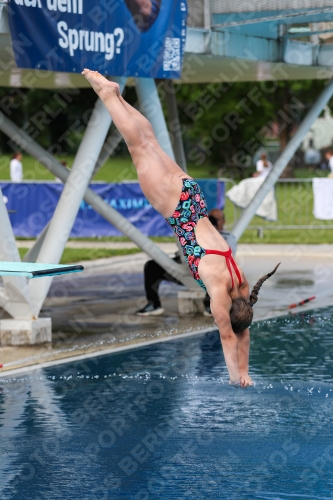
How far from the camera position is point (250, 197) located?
85.9 ft

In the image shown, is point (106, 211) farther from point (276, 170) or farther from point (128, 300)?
point (276, 170)

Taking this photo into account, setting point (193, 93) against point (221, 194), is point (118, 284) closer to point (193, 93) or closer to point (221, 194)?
point (221, 194)

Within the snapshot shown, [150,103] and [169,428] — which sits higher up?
[150,103]

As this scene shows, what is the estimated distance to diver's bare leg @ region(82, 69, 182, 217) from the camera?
7.00 metres

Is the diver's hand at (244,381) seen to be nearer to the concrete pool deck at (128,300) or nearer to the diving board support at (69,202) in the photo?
the concrete pool deck at (128,300)

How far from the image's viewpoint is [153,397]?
9359 mm

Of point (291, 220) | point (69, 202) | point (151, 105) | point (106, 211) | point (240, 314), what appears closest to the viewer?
point (240, 314)

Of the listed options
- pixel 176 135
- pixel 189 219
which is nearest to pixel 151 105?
pixel 176 135

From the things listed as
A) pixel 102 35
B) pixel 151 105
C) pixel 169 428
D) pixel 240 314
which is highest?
pixel 102 35

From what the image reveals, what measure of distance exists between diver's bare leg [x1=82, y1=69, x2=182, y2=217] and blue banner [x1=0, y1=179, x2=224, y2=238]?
1706 centimetres

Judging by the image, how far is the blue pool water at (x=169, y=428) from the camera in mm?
6848

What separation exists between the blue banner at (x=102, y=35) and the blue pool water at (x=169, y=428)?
3349 millimetres

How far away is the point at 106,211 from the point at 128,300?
89.6 inches

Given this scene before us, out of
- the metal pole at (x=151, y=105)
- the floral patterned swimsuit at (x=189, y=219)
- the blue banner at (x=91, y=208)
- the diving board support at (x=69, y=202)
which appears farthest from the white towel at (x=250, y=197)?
the floral patterned swimsuit at (x=189, y=219)
